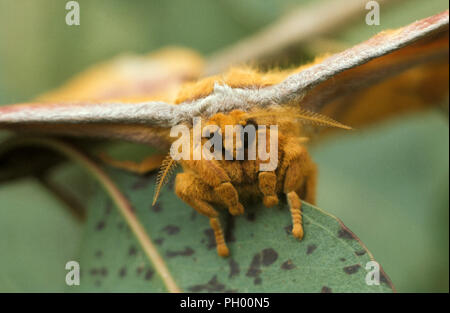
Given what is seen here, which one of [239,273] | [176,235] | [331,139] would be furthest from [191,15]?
[239,273]

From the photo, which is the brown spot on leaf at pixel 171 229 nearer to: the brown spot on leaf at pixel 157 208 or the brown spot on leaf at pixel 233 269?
the brown spot on leaf at pixel 157 208

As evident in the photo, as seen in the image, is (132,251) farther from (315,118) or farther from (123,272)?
(315,118)

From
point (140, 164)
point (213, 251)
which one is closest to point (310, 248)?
point (213, 251)

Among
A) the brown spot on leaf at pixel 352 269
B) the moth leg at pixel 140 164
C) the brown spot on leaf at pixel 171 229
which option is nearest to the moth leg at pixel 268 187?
the brown spot on leaf at pixel 352 269

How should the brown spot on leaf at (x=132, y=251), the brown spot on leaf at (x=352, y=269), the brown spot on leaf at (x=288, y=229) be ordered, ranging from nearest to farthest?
the brown spot on leaf at (x=352, y=269)
the brown spot on leaf at (x=288, y=229)
the brown spot on leaf at (x=132, y=251)

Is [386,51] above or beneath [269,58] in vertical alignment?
beneath
